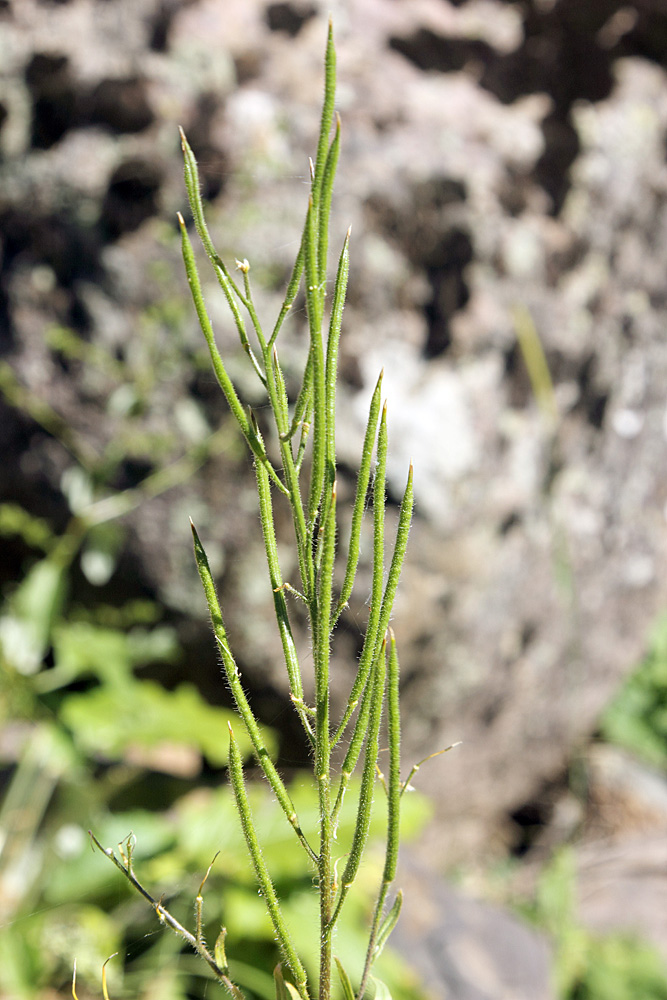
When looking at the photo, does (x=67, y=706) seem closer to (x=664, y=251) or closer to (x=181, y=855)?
(x=181, y=855)

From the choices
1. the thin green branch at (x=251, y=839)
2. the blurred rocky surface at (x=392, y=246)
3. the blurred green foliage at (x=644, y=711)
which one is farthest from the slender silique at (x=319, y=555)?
the blurred green foliage at (x=644, y=711)

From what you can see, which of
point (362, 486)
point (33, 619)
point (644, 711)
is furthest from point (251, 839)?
point (644, 711)

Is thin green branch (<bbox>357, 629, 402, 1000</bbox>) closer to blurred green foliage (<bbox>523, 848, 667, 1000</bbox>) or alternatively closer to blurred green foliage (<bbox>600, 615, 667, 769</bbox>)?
blurred green foliage (<bbox>523, 848, 667, 1000</bbox>)

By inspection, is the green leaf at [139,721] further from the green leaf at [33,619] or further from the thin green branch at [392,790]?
the thin green branch at [392,790]

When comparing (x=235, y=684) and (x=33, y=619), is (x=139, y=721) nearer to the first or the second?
(x=33, y=619)

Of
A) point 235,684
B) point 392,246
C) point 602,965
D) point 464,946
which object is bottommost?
point 602,965

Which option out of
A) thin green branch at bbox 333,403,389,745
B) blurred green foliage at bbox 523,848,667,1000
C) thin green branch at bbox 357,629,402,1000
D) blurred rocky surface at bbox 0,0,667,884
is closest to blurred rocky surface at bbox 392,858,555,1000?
blurred green foliage at bbox 523,848,667,1000

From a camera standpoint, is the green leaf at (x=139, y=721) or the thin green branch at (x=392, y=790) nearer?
the thin green branch at (x=392, y=790)

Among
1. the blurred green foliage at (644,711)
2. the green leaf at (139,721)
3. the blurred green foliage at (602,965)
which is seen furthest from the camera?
the blurred green foliage at (644,711)
